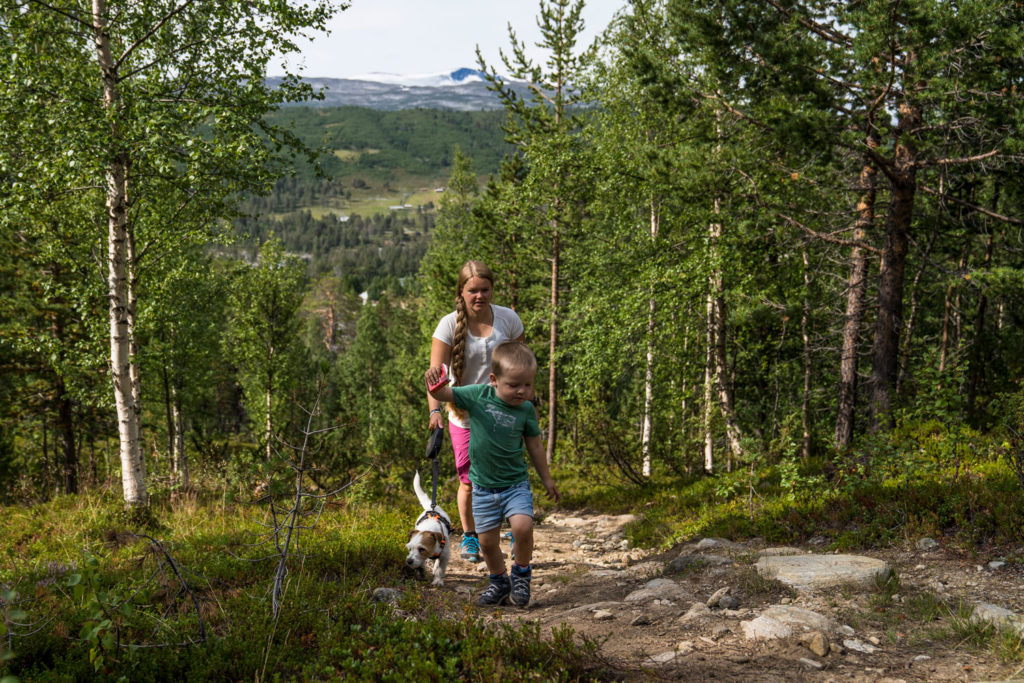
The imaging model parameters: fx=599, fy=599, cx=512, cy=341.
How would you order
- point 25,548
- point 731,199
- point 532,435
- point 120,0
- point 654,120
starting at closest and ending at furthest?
point 532,435 → point 25,548 → point 120,0 → point 731,199 → point 654,120

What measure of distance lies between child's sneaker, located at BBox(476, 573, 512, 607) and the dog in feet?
2.54

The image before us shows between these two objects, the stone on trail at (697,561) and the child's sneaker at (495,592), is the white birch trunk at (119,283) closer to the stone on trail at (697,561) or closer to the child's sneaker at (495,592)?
the child's sneaker at (495,592)

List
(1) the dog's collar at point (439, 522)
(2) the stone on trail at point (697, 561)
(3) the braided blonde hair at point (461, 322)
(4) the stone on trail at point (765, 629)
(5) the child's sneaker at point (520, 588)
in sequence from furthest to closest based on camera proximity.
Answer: (2) the stone on trail at point (697, 561) → (1) the dog's collar at point (439, 522) → (3) the braided blonde hair at point (461, 322) → (5) the child's sneaker at point (520, 588) → (4) the stone on trail at point (765, 629)

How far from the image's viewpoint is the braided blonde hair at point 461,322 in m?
5.05

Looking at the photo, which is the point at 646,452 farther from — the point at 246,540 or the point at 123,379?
the point at 123,379

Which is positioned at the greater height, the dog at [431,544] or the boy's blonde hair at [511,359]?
the boy's blonde hair at [511,359]

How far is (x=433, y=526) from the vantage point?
5496 mm

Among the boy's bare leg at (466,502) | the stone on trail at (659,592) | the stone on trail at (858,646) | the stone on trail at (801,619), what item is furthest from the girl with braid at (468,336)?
the stone on trail at (858,646)

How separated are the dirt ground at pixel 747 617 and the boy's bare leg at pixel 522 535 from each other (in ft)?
1.45

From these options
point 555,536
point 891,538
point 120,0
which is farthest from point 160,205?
point 891,538

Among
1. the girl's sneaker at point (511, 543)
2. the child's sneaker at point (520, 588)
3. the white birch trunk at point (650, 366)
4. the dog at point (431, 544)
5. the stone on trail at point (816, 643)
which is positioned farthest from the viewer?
the white birch trunk at point (650, 366)

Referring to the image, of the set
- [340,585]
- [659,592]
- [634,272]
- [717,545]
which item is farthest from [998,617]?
[634,272]

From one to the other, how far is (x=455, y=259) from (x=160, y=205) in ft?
40.6

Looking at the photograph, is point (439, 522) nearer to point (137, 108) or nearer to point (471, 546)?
point (471, 546)
